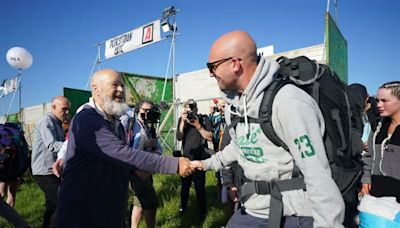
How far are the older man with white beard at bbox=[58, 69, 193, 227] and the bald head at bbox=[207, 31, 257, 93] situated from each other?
94 centimetres

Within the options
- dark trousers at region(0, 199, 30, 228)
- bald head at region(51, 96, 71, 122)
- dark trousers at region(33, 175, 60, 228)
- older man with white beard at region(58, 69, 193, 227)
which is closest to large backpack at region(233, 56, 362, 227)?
older man with white beard at region(58, 69, 193, 227)

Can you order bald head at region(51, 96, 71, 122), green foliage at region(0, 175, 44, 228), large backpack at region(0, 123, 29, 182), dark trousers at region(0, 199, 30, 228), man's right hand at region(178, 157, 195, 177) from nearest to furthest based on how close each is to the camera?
man's right hand at region(178, 157, 195, 177), dark trousers at region(0, 199, 30, 228), large backpack at region(0, 123, 29, 182), bald head at region(51, 96, 71, 122), green foliage at region(0, 175, 44, 228)

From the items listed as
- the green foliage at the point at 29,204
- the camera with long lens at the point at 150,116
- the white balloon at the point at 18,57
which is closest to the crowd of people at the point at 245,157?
the camera with long lens at the point at 150,116

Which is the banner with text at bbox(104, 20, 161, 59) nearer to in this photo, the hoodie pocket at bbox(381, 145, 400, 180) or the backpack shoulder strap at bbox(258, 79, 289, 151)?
the hoodie pocket at bbox(381, 145, 400, 180)

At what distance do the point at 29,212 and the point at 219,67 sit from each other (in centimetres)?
605

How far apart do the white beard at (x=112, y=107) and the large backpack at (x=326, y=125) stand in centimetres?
128

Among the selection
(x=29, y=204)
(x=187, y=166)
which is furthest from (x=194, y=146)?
(x=29, y=204)

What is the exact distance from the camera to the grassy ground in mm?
5277

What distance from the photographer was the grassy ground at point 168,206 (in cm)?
528

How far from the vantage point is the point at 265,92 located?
1.86m

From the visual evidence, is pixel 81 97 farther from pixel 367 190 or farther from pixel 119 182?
pixel 367 190

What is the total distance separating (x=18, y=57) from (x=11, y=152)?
33.5 ft

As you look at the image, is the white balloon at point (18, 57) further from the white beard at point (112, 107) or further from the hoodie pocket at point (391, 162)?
the hoodie pocket at point (391, 162)

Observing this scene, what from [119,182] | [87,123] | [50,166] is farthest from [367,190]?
[50,166]
